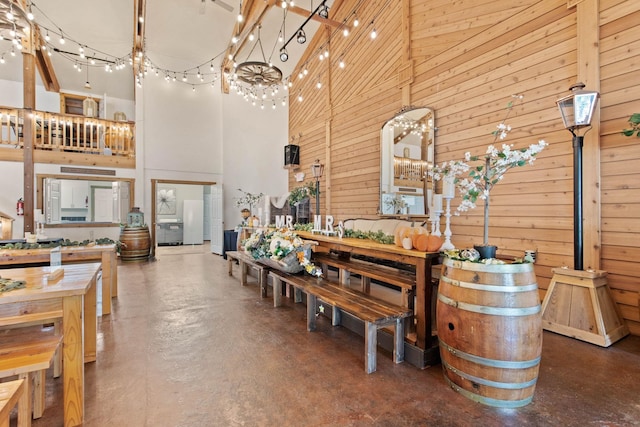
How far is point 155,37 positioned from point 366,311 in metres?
8.66

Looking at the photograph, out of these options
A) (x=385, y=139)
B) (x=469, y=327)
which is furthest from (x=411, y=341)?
(x=385, y=139)

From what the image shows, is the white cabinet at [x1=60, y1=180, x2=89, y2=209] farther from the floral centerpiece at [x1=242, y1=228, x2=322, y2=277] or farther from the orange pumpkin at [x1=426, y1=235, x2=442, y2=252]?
the orange pumpkin at [x1=426, y1=235, x2=442, y2=252]

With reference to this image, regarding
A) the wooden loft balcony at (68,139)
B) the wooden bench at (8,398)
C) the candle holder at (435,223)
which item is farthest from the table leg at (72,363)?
the wooden loft balcony at (68,139)

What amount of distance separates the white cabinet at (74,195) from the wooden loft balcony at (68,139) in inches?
73.2

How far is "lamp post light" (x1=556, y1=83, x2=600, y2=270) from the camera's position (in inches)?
105

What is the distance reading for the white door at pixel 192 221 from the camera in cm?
1066

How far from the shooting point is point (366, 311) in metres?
2.25

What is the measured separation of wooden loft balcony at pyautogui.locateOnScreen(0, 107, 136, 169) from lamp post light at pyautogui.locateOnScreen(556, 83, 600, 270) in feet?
28.4

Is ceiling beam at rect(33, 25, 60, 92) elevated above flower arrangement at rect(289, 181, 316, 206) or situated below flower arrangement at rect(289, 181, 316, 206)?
above

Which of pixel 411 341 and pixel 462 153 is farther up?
pixel 462 153

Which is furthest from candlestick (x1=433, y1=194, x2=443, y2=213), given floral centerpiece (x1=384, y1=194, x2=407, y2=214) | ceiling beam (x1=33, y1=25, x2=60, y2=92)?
ceiling beam (x1=33, y1=25, x2=60, y2=92)

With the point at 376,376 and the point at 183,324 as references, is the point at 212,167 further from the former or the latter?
the point at 376,376

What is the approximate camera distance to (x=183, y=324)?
303 cm

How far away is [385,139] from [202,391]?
470 cm
